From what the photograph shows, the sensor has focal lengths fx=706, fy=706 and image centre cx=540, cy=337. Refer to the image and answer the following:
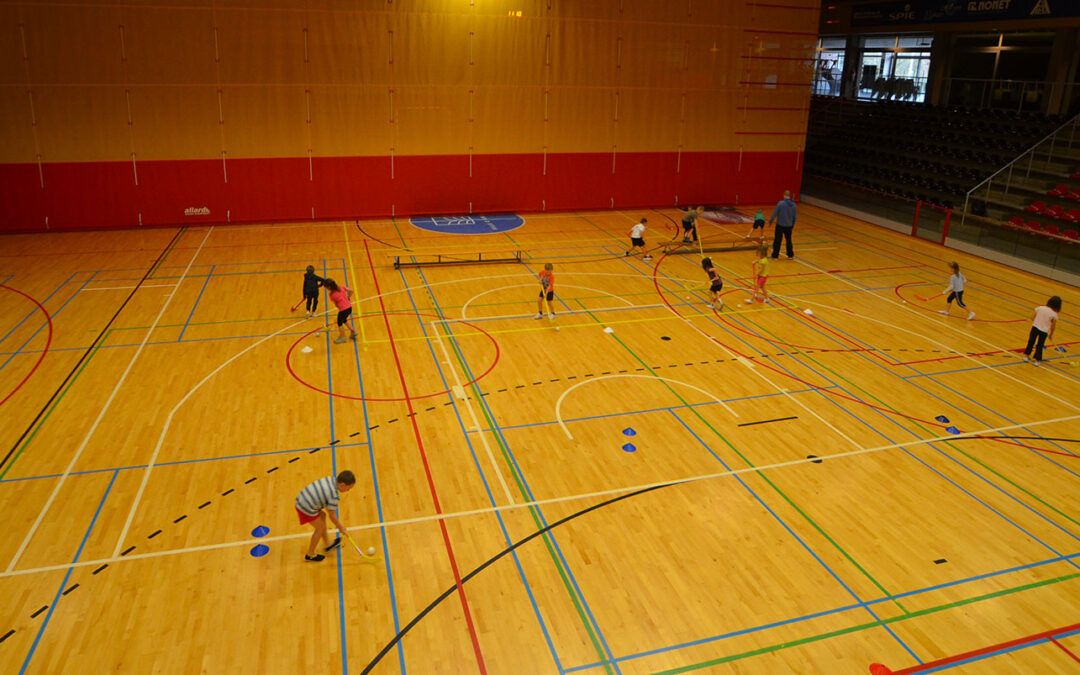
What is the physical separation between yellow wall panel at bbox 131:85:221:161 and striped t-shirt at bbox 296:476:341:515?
16.5m

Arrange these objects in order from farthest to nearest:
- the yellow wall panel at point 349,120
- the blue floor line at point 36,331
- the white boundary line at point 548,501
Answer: the yellow wall panel at point 349,120 → the blue floor line at point 36,331 → the white boundary line at point 548,501

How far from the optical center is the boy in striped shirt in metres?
6.89

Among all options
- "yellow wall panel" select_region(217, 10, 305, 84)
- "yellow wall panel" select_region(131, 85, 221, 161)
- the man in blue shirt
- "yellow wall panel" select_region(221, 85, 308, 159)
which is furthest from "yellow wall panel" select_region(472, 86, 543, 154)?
the man in blue shirt

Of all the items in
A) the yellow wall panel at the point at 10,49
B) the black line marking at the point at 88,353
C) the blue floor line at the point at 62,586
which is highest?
the yellow wall panel at the point at 10,49

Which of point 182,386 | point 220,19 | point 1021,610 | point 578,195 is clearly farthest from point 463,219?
point 1021,610

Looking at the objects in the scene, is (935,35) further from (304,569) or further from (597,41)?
(304,569)

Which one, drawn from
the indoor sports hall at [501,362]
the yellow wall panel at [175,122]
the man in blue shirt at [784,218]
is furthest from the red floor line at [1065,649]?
the yellow wall panel at [175,122]

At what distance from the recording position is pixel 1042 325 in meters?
12.3

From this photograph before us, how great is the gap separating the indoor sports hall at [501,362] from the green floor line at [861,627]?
0.14 ft


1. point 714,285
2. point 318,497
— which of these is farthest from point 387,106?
point 318,497

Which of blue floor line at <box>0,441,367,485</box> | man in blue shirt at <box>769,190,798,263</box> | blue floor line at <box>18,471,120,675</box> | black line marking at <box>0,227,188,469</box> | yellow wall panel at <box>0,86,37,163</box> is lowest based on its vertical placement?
blue floor line at <box>18,471,120,675</box>

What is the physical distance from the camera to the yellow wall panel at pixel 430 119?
70.0 feet

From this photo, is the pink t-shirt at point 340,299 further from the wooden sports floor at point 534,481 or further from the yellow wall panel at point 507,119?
the yellow wall panel at point 507,119

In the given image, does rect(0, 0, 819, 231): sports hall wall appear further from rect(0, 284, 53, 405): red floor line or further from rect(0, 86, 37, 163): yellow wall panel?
rect(0, 284, 53, 405): red floor line
